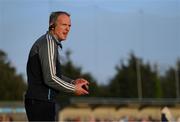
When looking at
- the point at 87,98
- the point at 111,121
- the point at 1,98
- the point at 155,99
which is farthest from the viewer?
the point at 155,99

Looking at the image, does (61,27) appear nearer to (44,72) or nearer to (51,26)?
(51,26)

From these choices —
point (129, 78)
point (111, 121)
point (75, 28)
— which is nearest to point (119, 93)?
point (129, 78)

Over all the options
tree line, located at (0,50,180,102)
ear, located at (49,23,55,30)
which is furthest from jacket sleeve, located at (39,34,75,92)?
tree line, located at (0,50,180,102)

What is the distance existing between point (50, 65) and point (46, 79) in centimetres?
9

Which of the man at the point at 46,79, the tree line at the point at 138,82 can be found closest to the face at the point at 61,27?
the man at the point at 46,79

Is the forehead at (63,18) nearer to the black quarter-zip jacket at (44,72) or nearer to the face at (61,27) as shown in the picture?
the face at (61,27)

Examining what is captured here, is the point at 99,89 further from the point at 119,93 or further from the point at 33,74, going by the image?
the point at 33,74

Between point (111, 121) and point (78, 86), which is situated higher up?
point (78, 86)

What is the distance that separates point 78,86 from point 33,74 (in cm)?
30

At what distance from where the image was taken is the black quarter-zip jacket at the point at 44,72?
3680 millimetres

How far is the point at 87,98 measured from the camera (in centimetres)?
3109

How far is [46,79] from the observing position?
3.68m

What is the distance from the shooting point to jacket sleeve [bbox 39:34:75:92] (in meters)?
3.67

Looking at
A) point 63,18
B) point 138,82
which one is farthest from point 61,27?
point 138,82
